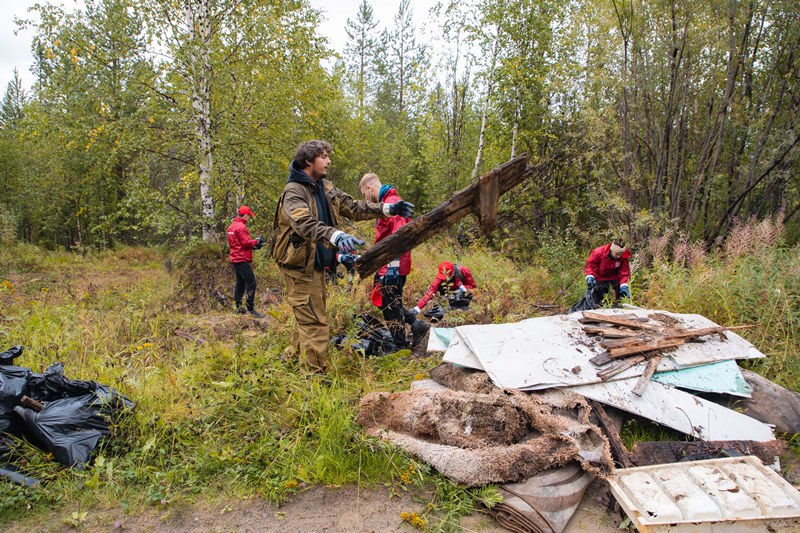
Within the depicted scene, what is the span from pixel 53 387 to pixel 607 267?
6.04 meters

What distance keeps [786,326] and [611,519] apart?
3428 mm

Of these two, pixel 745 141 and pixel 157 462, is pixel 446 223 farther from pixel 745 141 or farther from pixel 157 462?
pixel 745 141

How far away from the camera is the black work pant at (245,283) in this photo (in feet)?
22.4

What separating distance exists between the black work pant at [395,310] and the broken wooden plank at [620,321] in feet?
6.37

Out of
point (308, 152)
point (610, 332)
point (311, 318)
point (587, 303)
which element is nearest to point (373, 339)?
point (311, 318)

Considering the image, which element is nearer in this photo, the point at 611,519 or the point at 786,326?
the point at 611,519

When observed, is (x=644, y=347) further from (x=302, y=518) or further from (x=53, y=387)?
(x=53, y=387)

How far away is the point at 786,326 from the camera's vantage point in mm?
4301

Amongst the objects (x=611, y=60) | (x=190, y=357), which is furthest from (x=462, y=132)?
(x=190, y=357)

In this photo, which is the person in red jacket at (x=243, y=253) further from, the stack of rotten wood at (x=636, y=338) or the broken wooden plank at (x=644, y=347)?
the broken wooden plank at (x=644, y=347)

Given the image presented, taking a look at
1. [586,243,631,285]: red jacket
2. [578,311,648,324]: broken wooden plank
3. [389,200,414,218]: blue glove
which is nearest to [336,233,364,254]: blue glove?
[389,200,414,218]: blue glove

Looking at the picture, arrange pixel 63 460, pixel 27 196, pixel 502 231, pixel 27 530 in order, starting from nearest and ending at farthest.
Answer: pixel 27 530, pixel 63 460, pixel 502 231, pixel 27 196

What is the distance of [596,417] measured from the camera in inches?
122

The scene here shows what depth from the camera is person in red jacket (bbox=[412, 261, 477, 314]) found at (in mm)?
5359
